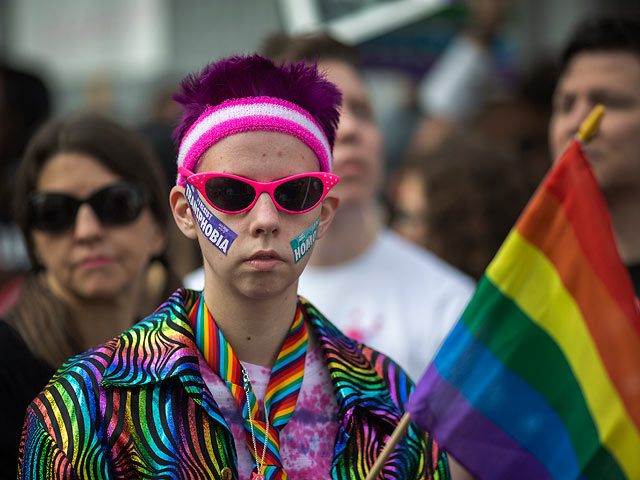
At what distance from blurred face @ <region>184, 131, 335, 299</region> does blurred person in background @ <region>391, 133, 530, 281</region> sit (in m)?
3.13

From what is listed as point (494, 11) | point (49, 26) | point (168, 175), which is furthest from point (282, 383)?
point (49, 26)

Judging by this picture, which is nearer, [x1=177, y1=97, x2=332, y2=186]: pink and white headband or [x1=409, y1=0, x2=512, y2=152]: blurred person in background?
[x1=177, y1=97, x2=332, y2=186]: pink and white headband

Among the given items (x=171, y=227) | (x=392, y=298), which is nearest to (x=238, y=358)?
(x=171, y=227)

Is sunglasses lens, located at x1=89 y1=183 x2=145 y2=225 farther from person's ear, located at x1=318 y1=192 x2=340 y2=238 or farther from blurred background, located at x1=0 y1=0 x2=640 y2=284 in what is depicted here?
person's ear, located at x1=318 y1=192 x2=340 y2=238

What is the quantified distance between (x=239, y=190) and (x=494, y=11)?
536cm

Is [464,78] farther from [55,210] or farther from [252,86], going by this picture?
[252,86]

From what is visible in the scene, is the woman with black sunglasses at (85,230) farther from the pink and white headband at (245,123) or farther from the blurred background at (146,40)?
the blurred background at (146,40)

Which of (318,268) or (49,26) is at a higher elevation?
(49,26)

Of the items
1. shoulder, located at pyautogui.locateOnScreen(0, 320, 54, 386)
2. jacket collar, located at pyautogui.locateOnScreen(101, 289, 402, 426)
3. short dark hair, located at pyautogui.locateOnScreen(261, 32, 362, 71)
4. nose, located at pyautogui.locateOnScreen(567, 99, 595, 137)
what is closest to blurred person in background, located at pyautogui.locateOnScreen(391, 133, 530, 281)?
short dark hair, located at pyautogui.locateOnScreen(261, 32, 362, 71)

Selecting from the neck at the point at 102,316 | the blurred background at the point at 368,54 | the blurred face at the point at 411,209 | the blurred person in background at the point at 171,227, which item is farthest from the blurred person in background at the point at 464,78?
the neck at the point at 102,316

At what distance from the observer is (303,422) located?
2.59 metres

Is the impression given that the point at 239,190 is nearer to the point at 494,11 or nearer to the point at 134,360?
the point at 134,360

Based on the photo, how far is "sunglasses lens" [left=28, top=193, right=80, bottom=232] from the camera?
3502mm

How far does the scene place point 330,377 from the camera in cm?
268
